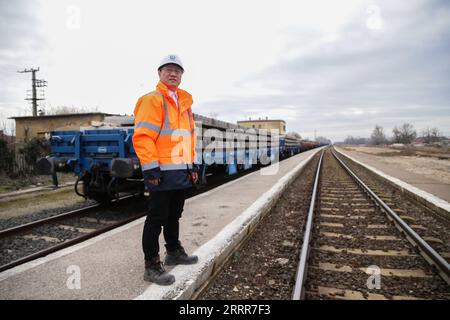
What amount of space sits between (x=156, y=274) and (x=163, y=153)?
1.17m

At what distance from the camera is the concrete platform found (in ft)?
8.05

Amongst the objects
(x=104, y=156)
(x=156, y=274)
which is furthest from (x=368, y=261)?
(x=104, y=156)

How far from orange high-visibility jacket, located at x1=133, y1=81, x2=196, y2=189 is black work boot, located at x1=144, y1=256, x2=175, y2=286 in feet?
2.48

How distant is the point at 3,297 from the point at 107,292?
902 mm

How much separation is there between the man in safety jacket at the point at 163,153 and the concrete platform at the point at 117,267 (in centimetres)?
19

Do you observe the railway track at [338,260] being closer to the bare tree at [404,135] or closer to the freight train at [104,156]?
the freight train at [104,156]

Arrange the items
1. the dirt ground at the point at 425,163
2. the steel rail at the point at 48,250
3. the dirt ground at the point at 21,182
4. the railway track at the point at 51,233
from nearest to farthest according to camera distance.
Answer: the steel rail at the point at 48,250 < the railway track at the point at 51,233 < the dirt ground at the point at 21,182 < the dirt ground at the point at 425,163

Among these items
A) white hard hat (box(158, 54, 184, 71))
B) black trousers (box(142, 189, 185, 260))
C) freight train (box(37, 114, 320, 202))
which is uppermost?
white hard hat (box(158, 54, 184, 71))

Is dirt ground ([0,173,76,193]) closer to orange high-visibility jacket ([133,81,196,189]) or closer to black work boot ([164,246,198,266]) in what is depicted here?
black work boot ([164,246,198,266])

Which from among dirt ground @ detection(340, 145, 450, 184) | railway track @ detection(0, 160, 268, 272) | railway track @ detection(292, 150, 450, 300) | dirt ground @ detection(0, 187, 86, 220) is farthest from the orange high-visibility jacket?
dirt ground @ detection(340, 145, 450, 184)

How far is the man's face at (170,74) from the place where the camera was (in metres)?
2.77

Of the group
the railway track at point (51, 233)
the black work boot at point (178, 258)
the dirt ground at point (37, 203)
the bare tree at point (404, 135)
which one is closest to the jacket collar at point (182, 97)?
the black work boot at point (178, 258)
